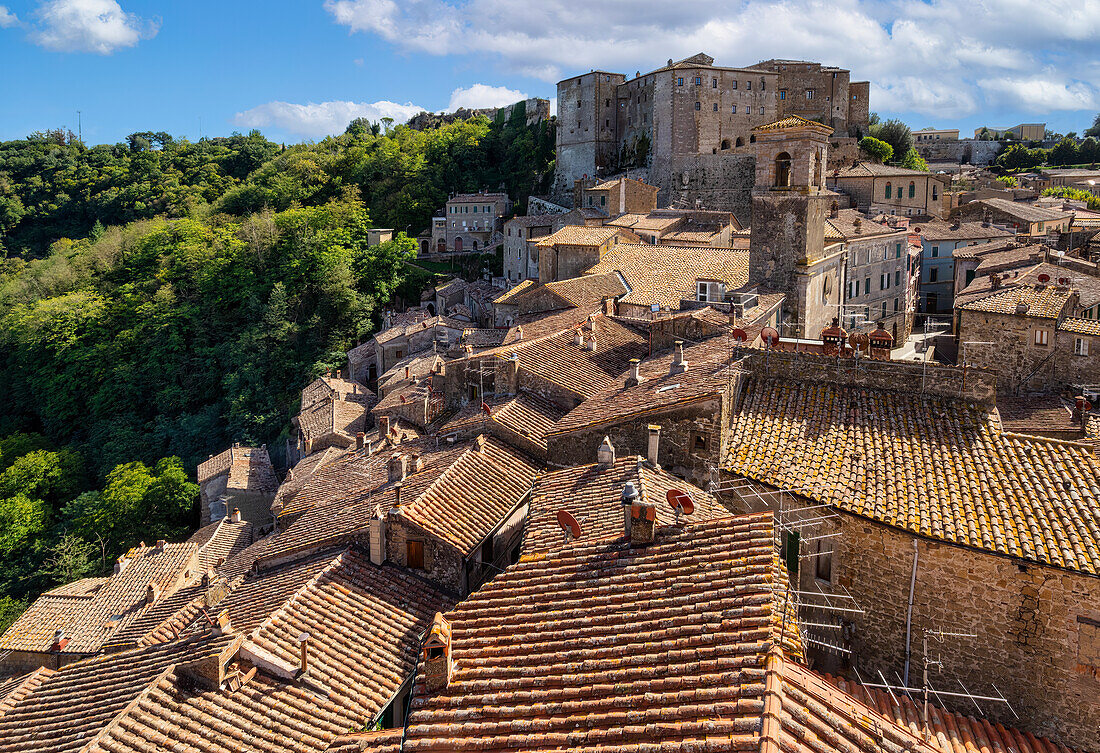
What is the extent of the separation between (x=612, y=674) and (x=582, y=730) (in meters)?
0.59

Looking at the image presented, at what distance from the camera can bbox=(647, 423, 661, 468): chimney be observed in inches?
441

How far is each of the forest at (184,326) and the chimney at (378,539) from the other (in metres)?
26.6

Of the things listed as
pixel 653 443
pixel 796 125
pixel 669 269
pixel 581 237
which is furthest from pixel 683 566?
pixel 581 237

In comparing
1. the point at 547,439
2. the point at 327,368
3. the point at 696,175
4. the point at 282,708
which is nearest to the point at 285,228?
the point at 327,368

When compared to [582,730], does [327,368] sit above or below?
below

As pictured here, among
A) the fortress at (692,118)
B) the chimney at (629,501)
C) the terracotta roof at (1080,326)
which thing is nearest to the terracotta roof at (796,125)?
the terracotta roof at (1080,326)

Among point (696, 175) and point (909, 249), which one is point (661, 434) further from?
point (696, 175)

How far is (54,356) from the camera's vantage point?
52969 millimetres

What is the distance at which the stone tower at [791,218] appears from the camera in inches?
886

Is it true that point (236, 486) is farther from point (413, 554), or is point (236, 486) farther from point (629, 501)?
point (629, 501)

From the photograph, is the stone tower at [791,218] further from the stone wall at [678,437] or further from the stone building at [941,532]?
the stone building at [941,532]

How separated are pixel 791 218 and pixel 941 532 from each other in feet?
51.1

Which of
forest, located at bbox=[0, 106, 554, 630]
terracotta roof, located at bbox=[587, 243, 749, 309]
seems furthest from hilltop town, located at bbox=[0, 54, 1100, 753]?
forest, located at bbox=[0, 106, 554, 630]

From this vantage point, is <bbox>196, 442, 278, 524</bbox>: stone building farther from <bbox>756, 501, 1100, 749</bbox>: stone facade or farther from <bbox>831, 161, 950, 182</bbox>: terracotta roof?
<bbox>831, 161, 950, 182</bbox>: terracotta roof
